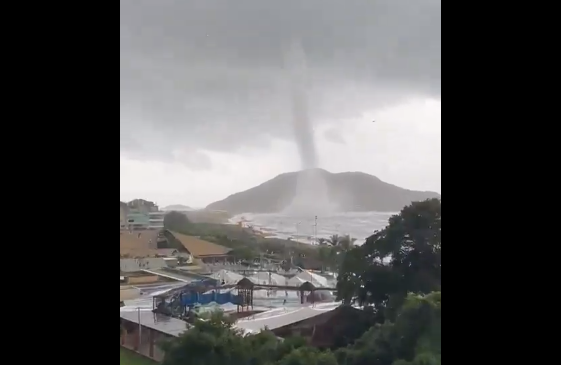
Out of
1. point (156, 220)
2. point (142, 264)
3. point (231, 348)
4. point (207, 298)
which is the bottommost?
point (231, 348)

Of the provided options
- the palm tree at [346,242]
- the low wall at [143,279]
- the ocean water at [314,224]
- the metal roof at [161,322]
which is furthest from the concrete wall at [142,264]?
the palm tree at [346,242]

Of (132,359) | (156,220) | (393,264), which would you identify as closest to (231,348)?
(132,359)

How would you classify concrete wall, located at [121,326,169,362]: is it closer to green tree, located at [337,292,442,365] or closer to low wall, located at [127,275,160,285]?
low wall, located at [127,275,160,285]

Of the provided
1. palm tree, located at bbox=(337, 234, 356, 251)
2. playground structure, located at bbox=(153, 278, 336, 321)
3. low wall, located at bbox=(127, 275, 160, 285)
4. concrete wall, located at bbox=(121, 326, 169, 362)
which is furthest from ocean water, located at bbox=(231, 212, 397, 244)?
concrete wall, located at bbox=(121, 326, 169, 362)

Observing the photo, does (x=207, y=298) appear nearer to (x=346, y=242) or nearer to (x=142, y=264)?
(x=142, y=264)

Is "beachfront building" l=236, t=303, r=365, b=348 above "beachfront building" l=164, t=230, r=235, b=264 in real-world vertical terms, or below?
below
